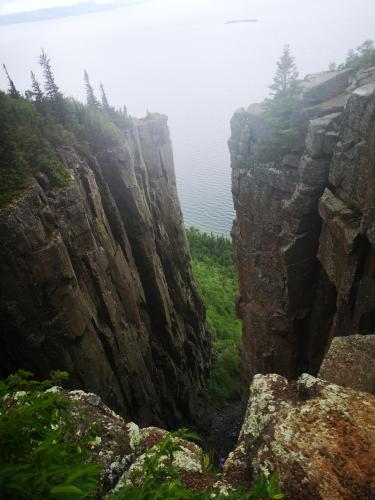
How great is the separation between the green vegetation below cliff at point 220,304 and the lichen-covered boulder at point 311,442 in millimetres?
32540

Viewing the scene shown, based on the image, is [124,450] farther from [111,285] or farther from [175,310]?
[175,310]

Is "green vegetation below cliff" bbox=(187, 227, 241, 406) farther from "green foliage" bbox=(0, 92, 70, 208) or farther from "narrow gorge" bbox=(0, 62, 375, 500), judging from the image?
"green foliage" bbox=(0, 92, 70, 208)

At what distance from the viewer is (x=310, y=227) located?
18547mm

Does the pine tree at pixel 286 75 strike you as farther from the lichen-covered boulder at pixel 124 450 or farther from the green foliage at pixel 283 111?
the lichen-covered boulder at pixel 124 450

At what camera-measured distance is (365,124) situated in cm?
1400

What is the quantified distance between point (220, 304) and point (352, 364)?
4554 centimetres

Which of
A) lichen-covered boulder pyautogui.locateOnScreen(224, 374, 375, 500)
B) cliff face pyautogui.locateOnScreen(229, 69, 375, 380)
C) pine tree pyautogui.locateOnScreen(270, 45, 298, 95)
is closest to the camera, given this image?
lichen-covered boulder pyautogui.locateOnScreen(224, 374, 375, 500)

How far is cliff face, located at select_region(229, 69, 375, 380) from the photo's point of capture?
1489cm

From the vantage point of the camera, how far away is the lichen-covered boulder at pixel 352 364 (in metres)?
9.98

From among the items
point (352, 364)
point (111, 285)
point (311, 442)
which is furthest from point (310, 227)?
point (111, 285)

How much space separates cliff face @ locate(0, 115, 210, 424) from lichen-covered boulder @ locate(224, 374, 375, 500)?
1590 cm

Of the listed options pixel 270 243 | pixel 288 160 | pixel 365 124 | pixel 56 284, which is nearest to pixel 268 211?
pixel 270 243

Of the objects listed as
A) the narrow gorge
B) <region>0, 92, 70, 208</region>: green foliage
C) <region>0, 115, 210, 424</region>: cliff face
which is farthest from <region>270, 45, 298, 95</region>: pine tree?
<region>0, 92, 70, 208</region>: green foliage

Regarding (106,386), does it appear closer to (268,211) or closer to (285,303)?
(285,303)
